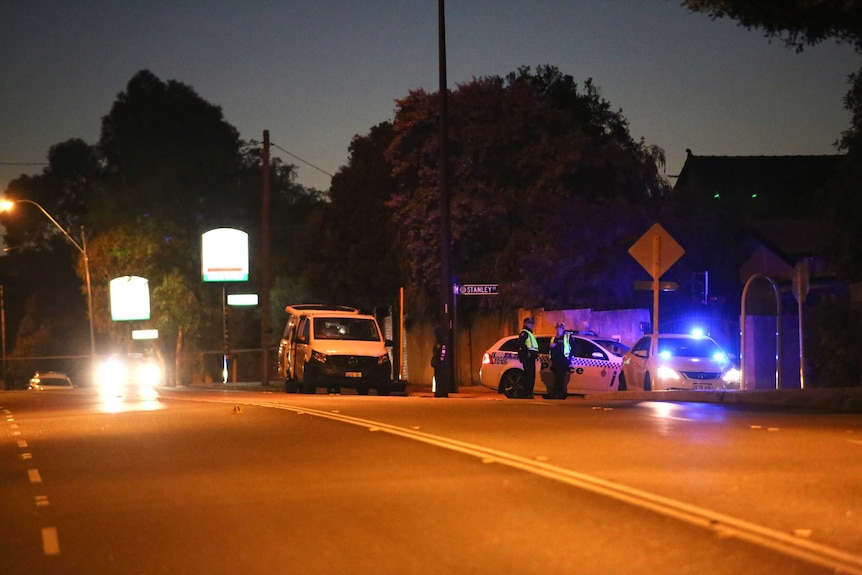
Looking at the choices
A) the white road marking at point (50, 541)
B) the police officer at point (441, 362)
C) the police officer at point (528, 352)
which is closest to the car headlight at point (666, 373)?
the police officer at point (528, 352)

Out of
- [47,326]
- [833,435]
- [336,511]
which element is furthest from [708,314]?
[47,326]

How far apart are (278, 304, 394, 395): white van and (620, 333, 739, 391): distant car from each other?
7.24 m

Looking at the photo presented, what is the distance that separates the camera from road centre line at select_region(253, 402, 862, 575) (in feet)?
24.9

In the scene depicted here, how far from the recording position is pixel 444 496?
10.2 meters

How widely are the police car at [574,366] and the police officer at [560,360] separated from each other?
49 cm

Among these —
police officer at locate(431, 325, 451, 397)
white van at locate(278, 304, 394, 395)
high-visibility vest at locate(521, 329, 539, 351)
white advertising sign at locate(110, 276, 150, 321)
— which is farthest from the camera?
white advertising sign at locate(110, 276, 150, 321)

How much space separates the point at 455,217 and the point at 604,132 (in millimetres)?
16700

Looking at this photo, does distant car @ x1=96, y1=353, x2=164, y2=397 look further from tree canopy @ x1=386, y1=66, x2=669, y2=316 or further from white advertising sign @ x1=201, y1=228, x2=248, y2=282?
tree canopy @ x1=386, y1=66, x2=669, y2=316

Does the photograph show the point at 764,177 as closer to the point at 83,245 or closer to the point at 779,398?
the point at 83,245

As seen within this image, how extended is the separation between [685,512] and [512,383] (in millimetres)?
20056

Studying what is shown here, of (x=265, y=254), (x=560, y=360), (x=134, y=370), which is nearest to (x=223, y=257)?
(x=265, y=254)

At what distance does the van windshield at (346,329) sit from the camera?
32.0 meters

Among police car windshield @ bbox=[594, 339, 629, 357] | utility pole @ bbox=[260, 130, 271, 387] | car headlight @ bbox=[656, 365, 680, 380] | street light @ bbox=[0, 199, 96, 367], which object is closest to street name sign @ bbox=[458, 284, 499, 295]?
police car windshield @ bbox=[594, 339, 629, 357]

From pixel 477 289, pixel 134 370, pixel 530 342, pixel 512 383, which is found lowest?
pixel 134 370
